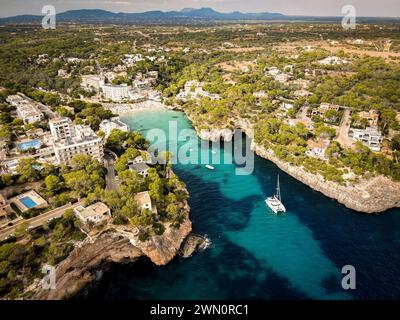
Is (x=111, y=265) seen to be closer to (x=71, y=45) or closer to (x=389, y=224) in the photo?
Result: (x=389, y=224)

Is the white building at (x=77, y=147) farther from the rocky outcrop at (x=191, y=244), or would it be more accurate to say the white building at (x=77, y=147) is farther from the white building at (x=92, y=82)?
the white building at (x=92, y=82)

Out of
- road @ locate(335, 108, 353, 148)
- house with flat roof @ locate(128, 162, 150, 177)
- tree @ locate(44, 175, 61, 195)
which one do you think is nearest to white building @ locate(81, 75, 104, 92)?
house with flat roof @ locate(128, 162, 150, 177)

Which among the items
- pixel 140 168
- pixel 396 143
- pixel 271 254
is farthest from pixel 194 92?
pixel 271 254

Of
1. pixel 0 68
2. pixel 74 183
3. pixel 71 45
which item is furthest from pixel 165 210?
pixel 71 45

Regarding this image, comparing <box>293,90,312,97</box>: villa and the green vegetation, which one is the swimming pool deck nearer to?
the green vegetation

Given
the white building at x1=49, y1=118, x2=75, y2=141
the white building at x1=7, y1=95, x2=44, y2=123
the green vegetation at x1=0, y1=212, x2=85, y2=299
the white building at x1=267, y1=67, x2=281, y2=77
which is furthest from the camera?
the white building at x1=267, y1=67, x2=281, y2=77

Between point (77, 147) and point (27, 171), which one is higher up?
point (77, 147)

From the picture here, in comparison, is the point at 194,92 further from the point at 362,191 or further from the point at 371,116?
the point at 362,191
